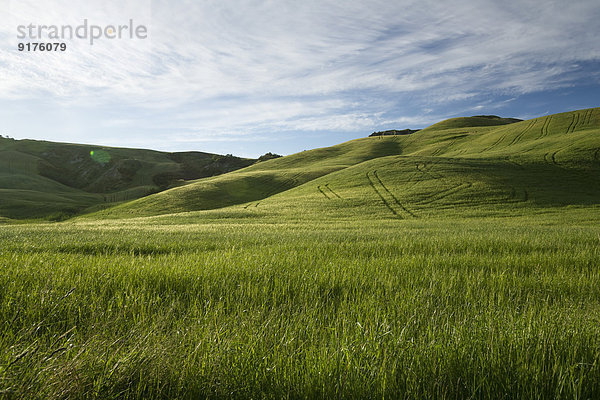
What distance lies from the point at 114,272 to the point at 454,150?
9090 centimetres

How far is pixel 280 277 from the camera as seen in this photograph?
433 cm

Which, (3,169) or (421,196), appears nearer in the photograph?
(421,196)

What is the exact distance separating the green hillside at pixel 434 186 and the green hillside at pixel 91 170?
121 feet

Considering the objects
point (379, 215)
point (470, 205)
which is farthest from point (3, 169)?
point (470, 205)

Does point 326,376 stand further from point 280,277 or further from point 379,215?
point 379,215

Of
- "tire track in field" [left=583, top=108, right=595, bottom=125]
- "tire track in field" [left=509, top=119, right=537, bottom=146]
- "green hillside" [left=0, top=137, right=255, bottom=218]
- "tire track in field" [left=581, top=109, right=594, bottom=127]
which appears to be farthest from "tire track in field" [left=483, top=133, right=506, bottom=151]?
"green hillside" [left=0, top=137, right=255, bottom=218]

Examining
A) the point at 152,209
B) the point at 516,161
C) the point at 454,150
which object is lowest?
the point at 152,209

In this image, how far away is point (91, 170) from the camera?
127375 millimetres

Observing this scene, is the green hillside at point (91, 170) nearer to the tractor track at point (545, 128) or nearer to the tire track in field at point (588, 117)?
the tractor track at point (545, 128)

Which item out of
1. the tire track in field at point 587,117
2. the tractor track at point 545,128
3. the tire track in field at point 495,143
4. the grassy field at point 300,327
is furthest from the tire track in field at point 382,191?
the tire track in field at point 587,117

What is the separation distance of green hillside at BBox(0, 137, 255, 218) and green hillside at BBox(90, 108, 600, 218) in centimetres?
3676

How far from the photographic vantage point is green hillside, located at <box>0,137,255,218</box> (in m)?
93.6

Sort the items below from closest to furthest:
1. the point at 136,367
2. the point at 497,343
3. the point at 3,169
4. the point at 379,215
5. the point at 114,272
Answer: the point at 136,367, the point at 497,343, the point at 114,272, the point at 379,215, the point at 3,169

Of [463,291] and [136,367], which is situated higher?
[136,367]
